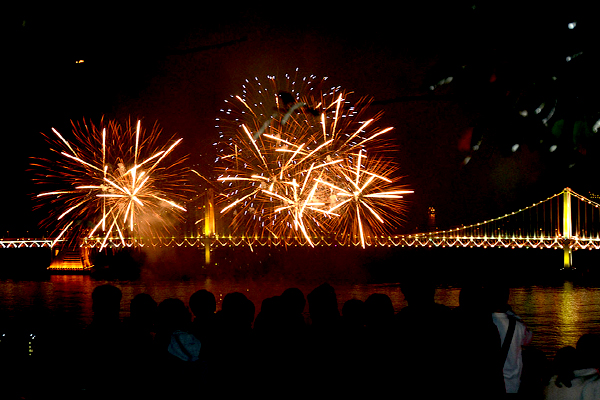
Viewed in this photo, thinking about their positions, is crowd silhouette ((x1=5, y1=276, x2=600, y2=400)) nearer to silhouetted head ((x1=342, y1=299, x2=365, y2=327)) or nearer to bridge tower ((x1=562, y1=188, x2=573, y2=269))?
silhouetted head ((x1=342, y1=299, x2=365, y2=327))

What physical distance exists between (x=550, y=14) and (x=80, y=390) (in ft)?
13.2

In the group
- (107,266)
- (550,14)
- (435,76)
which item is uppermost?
(550,14)

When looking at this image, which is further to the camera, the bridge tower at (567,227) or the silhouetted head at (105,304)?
the bridge tower at (567,227)

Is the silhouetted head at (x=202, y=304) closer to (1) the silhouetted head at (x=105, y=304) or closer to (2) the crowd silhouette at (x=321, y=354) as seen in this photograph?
(2) the crowd silhouette at (x=321, y=354)

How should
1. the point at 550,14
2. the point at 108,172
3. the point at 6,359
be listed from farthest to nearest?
the point at 108,172, the point at 6,359, the point at 550,14

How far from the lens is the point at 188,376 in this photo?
15.9 ft

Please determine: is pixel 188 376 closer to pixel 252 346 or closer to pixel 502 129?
pixel 252 346

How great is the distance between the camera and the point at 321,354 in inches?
193

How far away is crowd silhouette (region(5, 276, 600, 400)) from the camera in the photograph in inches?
168

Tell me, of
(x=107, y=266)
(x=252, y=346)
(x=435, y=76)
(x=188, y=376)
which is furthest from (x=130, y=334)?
(x=107, y=266)

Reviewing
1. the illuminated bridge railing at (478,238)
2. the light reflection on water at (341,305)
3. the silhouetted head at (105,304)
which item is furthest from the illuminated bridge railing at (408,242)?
the silhouetted head at (105,304)

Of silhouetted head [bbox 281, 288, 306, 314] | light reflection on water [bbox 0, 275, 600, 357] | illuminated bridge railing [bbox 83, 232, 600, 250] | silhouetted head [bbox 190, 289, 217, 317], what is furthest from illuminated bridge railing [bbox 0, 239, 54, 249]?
silhouetted head [bbox 281, 288, 306, 314]

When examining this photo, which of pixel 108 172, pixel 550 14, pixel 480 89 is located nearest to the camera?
pixel 550 14

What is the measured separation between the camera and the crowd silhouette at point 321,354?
4.27m
